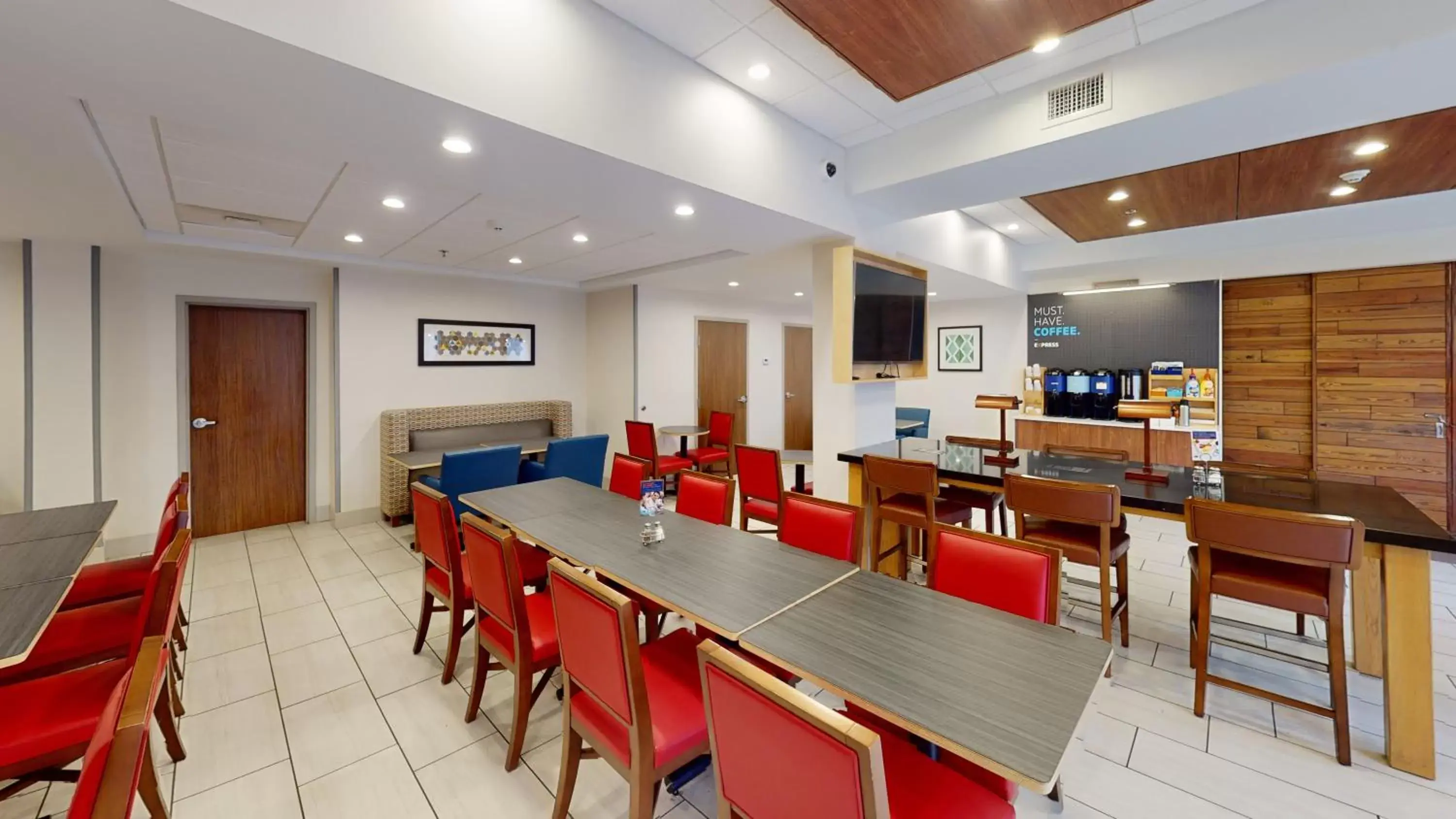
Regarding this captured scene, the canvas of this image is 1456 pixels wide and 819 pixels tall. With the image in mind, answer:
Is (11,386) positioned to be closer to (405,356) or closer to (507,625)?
(405,356)

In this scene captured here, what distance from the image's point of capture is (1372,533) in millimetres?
2000

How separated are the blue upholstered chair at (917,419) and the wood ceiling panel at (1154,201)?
283 centimetres

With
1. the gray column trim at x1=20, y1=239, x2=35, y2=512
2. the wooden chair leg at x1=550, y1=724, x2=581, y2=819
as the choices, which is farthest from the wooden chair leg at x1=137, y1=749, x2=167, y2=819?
the gray column trim at x1=20, y1=239, x2=35, y2=512

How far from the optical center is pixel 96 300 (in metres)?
3.87

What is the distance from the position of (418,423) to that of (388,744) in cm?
389

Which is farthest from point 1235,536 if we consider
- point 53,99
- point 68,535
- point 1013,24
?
point 68,535

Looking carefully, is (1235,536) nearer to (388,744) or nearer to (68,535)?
(388,744)

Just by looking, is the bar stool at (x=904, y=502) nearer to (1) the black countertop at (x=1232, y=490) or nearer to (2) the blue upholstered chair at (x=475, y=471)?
(1) the black countertop at (x=1232, y=490)

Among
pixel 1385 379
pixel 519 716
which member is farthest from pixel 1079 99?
pixel 1385 379

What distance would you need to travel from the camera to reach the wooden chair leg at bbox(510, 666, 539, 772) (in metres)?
1.98

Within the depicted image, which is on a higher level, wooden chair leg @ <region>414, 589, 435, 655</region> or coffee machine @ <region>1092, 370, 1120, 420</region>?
coffee machine @ <region>1092, 370, 1120, 420</region>

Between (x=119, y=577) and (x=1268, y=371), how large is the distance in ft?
28.0

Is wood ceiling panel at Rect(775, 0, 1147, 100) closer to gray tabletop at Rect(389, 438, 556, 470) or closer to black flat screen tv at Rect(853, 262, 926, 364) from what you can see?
black flat screen tv at Rect(853, 262, 926, 364)

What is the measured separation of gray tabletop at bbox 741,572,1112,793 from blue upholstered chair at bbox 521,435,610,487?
3.52 metres
